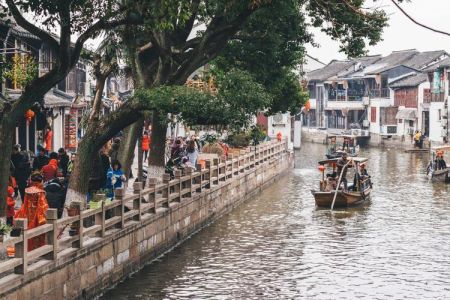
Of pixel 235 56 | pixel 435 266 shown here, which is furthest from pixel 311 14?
pixel 435 266

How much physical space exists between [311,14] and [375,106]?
63.1m

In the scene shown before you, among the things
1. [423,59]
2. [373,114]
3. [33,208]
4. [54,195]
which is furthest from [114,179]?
[423,59]

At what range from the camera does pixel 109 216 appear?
20234 millimetres

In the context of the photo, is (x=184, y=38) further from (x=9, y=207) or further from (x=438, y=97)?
(x=438, y=97)

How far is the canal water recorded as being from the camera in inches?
772

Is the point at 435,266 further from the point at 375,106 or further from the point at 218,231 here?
the point at 375,106

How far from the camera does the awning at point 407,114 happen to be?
81625mm

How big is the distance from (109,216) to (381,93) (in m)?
73.7

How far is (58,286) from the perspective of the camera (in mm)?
15641

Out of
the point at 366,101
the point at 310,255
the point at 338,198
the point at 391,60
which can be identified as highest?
the point at 391,60

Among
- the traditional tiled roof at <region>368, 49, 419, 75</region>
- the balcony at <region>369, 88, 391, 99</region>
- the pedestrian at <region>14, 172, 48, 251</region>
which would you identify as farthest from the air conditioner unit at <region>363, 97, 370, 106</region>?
the pedestrian at <region>14, 172, 48, 251</region>

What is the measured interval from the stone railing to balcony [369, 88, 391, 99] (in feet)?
191

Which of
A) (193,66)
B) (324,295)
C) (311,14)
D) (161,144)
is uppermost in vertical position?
(311,14)

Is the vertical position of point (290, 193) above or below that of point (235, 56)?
below
